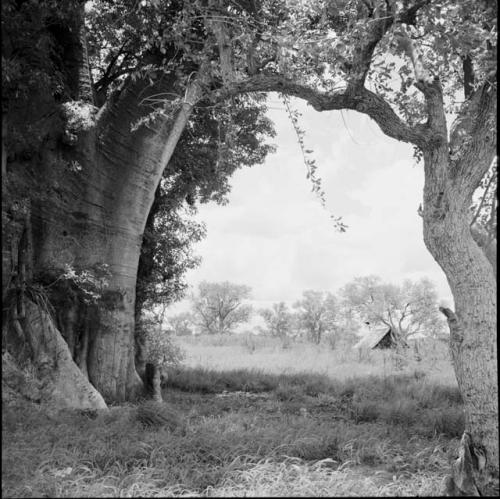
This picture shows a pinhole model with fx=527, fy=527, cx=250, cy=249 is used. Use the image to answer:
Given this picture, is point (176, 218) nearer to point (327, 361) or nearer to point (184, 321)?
point (327, 361)

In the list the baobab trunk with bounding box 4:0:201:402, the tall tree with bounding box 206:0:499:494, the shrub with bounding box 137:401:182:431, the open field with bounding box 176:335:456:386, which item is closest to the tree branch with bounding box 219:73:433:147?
the tall tree with bounding box 206:0:499:494

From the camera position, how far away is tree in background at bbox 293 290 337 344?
59.2 m

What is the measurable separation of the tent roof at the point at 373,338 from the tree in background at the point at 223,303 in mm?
35425

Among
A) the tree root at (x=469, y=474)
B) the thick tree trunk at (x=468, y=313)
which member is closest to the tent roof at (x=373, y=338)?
the thick tree trunk at (x=468, y=313)

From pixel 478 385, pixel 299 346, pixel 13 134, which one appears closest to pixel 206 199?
pixel 13 134

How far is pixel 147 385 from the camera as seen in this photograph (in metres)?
9.59

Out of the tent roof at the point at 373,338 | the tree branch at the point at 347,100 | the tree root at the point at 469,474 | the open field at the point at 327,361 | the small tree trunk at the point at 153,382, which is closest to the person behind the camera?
the tree root at the point at 469,474

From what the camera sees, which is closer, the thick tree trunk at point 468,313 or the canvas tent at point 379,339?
the thick tree trunk at point 468,313

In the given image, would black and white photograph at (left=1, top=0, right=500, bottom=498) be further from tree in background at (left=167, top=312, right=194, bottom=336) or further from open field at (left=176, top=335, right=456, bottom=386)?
tree in background at (left=167, top=312, right=194, bottom=336)

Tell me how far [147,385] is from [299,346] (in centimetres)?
1289

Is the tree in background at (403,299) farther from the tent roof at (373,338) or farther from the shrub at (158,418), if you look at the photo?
the shrub at (158,418)

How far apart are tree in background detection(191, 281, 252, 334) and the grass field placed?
161 feet

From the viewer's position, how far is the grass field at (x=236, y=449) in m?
4.32

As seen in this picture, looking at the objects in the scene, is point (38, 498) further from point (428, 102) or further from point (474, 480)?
point (428, 102)
